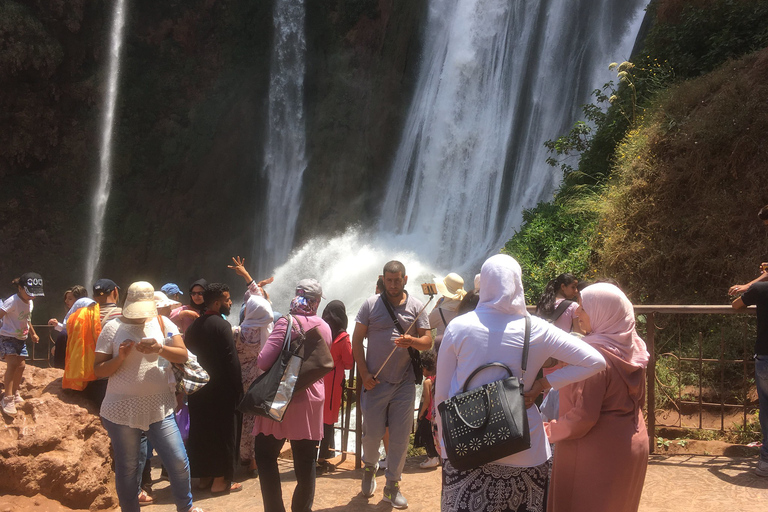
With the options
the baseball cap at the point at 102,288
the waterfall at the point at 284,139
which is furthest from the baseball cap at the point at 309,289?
the waterfall at the point at 284,139

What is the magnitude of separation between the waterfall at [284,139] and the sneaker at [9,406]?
17.9 metres

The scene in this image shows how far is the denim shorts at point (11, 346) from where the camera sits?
7.05m

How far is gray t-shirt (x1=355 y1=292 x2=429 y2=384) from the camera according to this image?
4660mm

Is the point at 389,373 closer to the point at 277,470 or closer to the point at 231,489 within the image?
the point at 277,470

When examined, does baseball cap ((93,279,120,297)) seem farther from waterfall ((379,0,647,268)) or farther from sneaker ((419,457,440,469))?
waterfall ((379,0,647,268))

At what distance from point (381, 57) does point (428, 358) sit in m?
19.3

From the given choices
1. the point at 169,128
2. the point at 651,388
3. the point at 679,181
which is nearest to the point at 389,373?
the point at 651,388

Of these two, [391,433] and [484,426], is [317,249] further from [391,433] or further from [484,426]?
[484,426]

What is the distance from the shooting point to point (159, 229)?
2516cm

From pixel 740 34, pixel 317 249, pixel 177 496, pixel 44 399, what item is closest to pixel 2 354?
pixel 44 399

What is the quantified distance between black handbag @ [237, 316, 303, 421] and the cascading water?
41.1 ft

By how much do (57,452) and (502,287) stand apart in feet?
12.2

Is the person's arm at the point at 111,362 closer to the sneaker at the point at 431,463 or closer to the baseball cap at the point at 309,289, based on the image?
the baseball cap at the point at 309,289

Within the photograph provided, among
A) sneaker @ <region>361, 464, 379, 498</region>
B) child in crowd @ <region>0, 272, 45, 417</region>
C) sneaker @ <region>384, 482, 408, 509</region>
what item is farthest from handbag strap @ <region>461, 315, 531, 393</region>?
child in crowd @ <region>0, 272, 45, 417</region>
